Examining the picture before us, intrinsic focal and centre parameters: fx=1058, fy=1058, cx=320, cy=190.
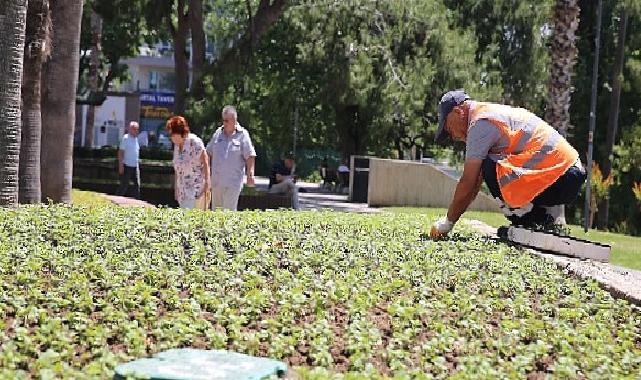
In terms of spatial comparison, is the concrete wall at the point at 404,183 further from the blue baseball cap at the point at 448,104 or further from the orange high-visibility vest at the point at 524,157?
the orange high-visibility vest at the point at 524,157

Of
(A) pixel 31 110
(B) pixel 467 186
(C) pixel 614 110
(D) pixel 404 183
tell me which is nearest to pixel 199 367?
(B) pixel 467 186

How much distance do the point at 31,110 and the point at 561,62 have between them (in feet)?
39.0

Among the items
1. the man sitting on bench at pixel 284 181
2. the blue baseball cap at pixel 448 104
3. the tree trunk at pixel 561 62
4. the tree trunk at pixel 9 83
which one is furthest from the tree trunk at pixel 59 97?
the tree trunk at pixel 561 62

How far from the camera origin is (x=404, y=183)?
27.8m

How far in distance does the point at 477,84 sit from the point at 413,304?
25.2m

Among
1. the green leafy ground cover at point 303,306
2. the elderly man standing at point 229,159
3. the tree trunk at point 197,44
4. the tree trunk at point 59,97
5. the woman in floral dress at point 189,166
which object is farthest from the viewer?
the tree trunk at point 197,44

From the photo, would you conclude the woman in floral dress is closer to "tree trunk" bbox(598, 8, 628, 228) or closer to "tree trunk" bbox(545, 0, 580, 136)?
"tree trunk" bbox(545, 0, 580, 136)

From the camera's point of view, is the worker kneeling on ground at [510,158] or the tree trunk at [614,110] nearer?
the worker kneeling on ground at [510,158]

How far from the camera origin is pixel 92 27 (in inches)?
1454

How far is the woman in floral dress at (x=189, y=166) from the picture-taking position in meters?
12.0

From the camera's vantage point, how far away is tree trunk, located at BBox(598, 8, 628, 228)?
1323 inches

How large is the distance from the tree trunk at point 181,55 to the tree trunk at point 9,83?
13.8m

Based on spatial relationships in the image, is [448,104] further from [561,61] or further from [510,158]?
[561,61]

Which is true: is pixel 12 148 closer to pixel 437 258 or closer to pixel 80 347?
pixel 437 258
